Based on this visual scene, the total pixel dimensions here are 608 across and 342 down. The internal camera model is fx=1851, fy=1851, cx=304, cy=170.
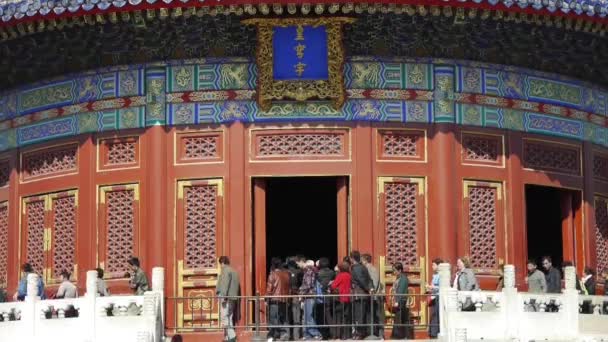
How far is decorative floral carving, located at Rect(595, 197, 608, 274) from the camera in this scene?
35.8 meters

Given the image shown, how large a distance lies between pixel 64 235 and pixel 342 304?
6731 mm

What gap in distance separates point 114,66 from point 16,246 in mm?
4039

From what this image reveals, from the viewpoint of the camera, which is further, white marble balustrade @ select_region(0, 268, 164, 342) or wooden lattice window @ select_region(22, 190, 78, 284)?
wooden lattice window @ select_region(22, 190, 78, 284)

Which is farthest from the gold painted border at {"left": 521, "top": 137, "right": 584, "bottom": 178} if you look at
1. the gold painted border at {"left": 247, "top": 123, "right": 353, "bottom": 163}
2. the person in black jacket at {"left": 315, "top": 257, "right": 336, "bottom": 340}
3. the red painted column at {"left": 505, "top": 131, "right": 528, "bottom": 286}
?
Result: the person in black jacket at {"left": 315, "top": 257, "right": 336, "bottom": 340}

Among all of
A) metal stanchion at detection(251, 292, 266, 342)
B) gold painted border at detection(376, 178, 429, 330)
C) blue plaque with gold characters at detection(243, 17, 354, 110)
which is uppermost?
blue plaque with gold characters at detection(243, 17, 354, 110)

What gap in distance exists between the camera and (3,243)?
35.9m

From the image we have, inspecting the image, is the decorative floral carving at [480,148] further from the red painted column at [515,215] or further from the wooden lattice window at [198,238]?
the wooden lattice window at [198,238]

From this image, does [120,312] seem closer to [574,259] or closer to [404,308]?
[404,308]

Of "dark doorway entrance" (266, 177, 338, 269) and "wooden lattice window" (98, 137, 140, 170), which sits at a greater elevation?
"wooden lattice window" (98, 137, 140, 170)

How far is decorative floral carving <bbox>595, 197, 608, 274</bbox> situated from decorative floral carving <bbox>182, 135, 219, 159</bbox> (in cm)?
773

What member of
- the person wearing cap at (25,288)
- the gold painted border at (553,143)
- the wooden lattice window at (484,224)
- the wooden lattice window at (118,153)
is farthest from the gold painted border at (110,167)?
the gold painted border at (553,143)

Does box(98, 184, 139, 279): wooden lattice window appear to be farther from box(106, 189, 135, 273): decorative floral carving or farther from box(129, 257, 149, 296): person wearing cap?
box(129, 257, 149, 296): person wearing cap

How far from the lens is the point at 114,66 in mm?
34219

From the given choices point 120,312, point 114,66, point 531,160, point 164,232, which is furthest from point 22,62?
point 531,160
